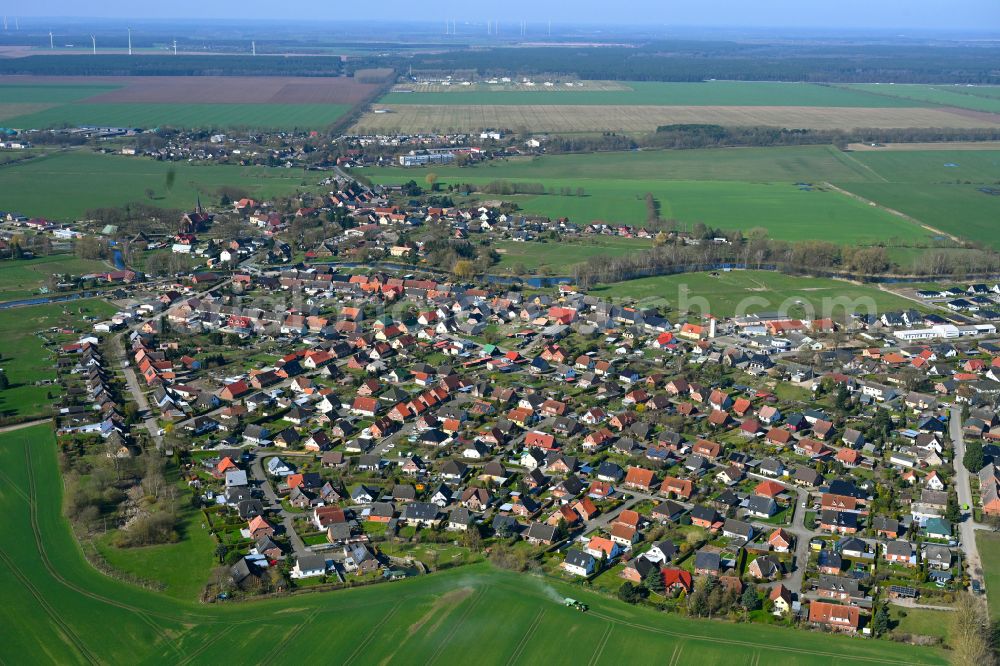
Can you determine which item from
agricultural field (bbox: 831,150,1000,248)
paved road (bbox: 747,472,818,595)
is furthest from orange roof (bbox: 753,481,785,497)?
agricultural field (bbox: 831,150,1000,248)

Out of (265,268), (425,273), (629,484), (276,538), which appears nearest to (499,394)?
(629,484)

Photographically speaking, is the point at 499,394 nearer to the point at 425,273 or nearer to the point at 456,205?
the point at 425,273

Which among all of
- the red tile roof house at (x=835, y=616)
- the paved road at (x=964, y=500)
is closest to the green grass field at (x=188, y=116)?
the paved road at (x=964, y=500)

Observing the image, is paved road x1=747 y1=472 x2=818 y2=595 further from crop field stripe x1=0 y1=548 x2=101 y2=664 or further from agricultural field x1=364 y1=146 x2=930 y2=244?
agricultural field x1=364 y1=146 x2=930 y2=244

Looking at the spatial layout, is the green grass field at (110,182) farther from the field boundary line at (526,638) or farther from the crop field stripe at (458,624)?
the field boundary line at (526,638)

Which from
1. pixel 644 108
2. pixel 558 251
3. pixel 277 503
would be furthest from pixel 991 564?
pixel 644 108
